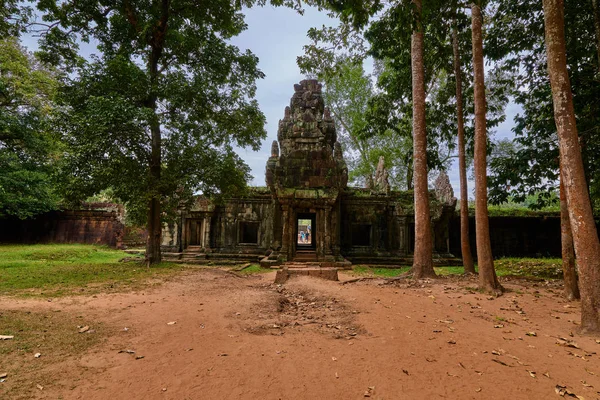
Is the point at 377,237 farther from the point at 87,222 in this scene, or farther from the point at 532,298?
the point at 87,222

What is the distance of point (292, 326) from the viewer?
5227 mm

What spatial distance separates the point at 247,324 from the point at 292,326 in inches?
29.7

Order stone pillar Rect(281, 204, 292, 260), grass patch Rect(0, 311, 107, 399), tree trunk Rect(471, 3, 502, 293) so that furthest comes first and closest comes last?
stone pillar Rect(281, 204, 292, 260) < tree trunk Rect(471, 3, 502, 293) < grass patch Rect(0, 311, 107, 399)

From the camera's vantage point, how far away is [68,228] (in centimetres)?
2056

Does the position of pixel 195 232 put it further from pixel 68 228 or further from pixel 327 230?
pixel 68 228

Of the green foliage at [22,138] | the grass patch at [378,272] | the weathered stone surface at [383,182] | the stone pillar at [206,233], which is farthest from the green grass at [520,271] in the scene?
the green foliage at [22,138]

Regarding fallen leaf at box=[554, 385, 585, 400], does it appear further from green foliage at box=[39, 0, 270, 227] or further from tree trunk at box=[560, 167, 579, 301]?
green foliage at box=[39, 0, 270, 227]

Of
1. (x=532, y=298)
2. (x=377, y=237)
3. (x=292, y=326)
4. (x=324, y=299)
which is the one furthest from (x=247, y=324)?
(x=377, y=237)

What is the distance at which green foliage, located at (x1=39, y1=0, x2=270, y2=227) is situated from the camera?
9.50 metres

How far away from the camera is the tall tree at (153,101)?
9.55 m

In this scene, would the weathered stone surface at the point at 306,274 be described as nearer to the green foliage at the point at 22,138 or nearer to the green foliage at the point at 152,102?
the green foliage at the point at 152,102

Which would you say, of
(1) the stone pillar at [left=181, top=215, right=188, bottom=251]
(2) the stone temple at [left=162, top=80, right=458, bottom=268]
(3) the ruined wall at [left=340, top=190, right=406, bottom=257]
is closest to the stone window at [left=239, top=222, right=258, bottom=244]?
(2) the stone temple at [left=162, top=80, right=458, bottom=268]

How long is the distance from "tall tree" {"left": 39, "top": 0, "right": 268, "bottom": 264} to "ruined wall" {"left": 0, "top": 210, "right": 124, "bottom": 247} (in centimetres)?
1090

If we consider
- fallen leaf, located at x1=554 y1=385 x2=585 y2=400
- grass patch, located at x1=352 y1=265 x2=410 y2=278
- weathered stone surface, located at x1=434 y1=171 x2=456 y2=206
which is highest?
weathered stone surface, located at x1=434 y1=171 x2=456 y2=206
